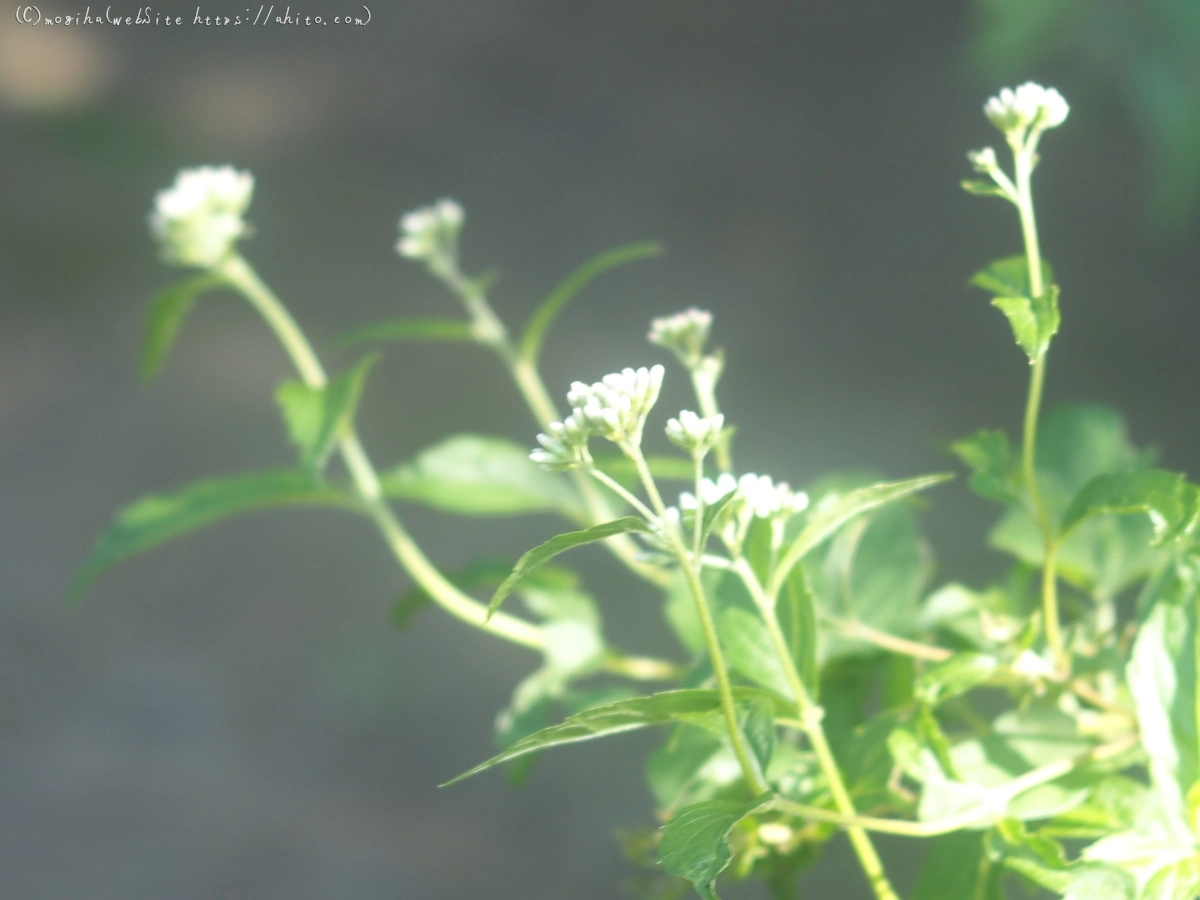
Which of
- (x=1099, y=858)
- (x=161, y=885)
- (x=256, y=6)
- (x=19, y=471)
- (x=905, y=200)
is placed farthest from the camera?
(x=256, y=6)

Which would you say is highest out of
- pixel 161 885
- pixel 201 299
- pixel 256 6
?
pixel 256 6

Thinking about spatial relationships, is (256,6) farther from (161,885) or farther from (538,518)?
(161,885)

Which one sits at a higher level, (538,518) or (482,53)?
(482,53)

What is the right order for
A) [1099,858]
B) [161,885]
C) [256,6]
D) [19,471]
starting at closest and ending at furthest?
[1099,858] < [161,885] < [19,471] < [256,6]

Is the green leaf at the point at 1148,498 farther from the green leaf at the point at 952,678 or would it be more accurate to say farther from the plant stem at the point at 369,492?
the plant stem at the point at 369,492

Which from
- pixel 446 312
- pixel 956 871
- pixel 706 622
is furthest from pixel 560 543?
pixel 446 312

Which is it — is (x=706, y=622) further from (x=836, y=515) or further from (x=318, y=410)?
(x=318, y=410)

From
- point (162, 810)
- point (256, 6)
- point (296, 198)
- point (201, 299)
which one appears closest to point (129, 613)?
point (162, 810)

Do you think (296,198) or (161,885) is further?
(296,198)
